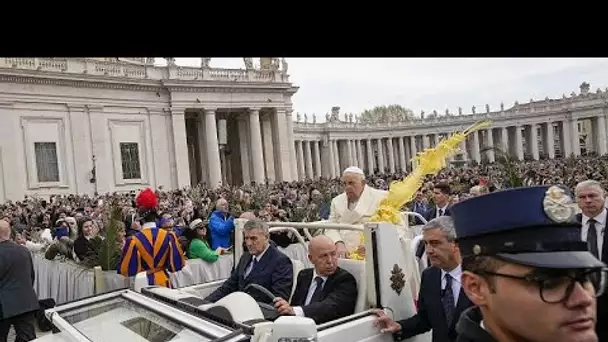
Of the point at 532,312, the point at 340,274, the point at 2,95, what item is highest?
the point at 2,95

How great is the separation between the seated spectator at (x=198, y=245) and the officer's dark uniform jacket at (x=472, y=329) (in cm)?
868

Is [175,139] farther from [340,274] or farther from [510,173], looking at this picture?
[340,274]

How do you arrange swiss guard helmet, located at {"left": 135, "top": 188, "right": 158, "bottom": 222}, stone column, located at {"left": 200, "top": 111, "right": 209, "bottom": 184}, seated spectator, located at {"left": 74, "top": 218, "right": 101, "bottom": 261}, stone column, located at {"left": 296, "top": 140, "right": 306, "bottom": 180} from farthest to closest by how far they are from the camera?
stone column, located at {"left": 296, "top": 140, "right": 306, "bottom": 180}
stone column, located at {"left": 200, "top": 111, "right": 209, "bottom": 184}
seated spectator, located at {"left": 74, "top": 218, "right": 101, "bottom": 261}
swiss guard helmet, located at {"left": 135, "top": 188, "right": 158, "bottom": 222}

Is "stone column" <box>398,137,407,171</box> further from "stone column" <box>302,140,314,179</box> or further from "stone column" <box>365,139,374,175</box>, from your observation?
"stone column" <box>302,140,314,179</box>

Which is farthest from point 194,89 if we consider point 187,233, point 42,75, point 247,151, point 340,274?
point 340,274

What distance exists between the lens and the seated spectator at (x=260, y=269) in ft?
19.2

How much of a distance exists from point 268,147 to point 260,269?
45.3 metres

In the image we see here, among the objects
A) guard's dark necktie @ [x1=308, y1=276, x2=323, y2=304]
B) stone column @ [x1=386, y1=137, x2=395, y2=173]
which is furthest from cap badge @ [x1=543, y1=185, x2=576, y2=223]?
stone column @ [x1=386, y1=137, x2=395, y2=173]

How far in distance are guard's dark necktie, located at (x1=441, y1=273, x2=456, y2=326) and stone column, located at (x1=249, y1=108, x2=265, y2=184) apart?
144 feet

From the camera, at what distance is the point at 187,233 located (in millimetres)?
11250

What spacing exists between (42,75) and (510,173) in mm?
31279

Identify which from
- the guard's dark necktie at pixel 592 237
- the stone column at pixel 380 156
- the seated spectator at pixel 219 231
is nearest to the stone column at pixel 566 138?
the stone column at pixel 380 156

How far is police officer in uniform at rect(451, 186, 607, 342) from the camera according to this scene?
1.81 m
